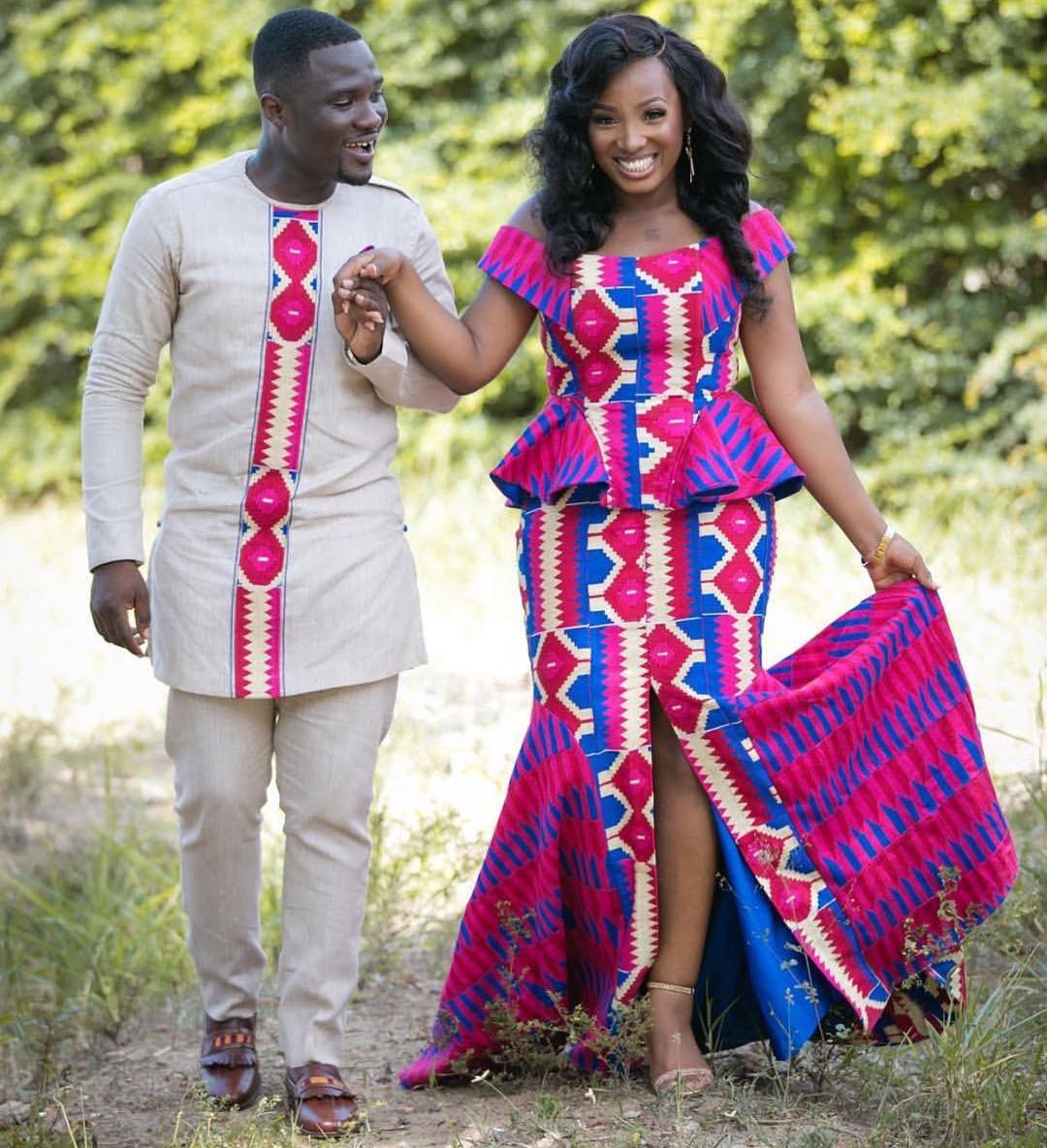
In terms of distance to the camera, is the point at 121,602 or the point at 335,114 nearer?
the point at 335,114

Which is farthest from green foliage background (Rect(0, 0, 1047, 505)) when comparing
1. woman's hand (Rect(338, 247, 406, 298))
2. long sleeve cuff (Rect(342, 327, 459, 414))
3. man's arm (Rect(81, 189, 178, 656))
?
man's arm (Rect(81, 189, 178, 656))

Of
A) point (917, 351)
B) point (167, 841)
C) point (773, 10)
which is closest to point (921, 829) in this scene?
point (167, 841)

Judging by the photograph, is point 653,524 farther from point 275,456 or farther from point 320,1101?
point 320,1101

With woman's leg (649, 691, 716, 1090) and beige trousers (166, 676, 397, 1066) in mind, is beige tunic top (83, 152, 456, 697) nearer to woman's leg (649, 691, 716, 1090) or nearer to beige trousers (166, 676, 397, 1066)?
beige trousers (166, 676, 397, 1066)

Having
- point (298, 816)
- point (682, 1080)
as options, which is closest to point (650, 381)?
point (298, 816)

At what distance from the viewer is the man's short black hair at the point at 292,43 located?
286 cm

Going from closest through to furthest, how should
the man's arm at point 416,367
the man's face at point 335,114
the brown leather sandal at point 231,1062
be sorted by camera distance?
the man's face at point 335,114, the man's arm at point 416,367, the brown leather sandal at point 231,1062

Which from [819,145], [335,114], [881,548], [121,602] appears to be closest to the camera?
[335,114]

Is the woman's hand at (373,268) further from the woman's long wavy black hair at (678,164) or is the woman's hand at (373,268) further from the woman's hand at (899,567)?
the woman's hand at (899,567)

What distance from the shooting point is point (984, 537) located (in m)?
6.80

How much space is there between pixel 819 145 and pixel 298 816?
5.24 m

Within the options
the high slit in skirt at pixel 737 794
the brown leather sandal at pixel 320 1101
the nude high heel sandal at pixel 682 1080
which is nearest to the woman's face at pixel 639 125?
the high slit in skirt at pixel 737 794

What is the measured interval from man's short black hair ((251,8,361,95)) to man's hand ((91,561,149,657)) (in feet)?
2.78

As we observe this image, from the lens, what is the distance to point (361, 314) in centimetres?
288
